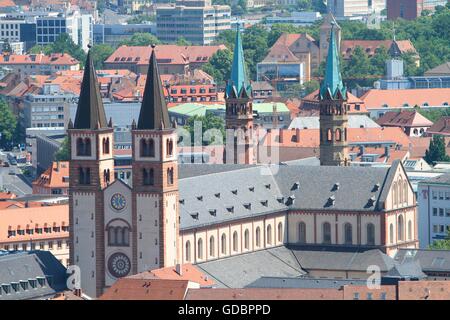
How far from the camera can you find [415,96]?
17450cm

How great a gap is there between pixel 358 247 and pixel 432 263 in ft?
16.8

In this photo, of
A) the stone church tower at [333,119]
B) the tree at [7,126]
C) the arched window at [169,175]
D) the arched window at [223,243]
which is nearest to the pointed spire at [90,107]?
the arched window at [169,175]

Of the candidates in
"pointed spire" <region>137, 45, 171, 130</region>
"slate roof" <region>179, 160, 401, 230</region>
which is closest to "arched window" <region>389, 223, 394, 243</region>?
"slate roof" <region>179, 160, 401, 230</region>

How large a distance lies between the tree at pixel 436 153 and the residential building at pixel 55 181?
2470 cm

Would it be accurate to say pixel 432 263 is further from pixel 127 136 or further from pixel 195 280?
pixel 127 136

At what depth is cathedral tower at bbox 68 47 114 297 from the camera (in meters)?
66.9

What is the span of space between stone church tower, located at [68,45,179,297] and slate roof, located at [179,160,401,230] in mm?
4344

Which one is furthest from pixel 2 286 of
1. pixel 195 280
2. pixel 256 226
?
pixel 256 226

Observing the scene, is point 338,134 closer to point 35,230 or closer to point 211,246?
point 35,230

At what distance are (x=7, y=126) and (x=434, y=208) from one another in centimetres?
7605

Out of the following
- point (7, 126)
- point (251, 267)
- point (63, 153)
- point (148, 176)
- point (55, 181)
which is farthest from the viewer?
point (7, 126)

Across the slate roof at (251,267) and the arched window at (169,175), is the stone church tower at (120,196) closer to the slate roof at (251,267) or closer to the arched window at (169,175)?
the arched window at (169,175)

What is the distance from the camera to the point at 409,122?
15512 centimetres

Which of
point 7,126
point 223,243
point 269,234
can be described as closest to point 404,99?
point 7,126
